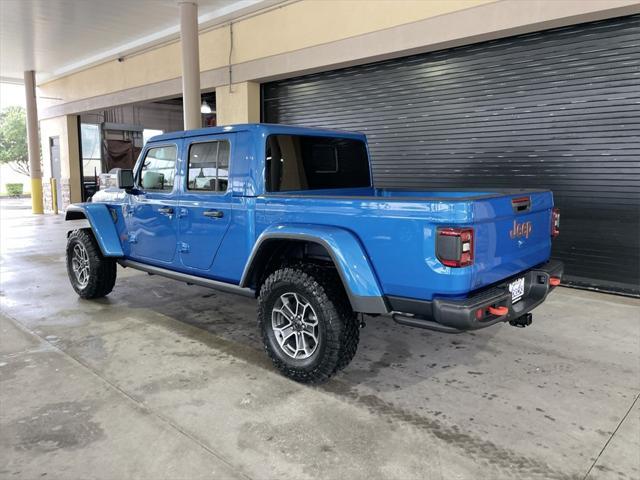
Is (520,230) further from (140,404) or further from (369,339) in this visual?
(140,404)

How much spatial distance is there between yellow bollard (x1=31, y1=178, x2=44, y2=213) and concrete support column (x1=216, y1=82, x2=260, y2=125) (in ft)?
31.3

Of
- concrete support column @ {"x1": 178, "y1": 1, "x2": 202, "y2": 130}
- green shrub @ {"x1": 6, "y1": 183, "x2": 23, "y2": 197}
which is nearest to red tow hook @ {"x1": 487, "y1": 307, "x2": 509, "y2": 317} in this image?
concrete support column @ {"x1": 178, "y1": 1, "x2": 202, "y2": 130}

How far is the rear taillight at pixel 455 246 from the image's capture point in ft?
8.10

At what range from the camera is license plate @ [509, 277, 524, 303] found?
9.64ft

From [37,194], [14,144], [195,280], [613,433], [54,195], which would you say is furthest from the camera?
[14,144]

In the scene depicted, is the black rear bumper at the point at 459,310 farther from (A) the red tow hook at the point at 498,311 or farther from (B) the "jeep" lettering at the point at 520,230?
(B) the "jeep" lettering at the point at 520,230

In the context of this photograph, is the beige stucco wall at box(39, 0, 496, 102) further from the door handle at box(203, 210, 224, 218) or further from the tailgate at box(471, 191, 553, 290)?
the door handle at box(203, 210, 224, 218)

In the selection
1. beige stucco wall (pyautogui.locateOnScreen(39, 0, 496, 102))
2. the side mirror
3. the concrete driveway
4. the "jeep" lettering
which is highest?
beige stucco wall (pyautogui.locateOnScreen(39, 0, 496, 102))

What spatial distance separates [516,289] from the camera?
2996mm

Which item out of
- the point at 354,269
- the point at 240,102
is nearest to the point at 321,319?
the point at 354,269

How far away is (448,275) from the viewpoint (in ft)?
8.30

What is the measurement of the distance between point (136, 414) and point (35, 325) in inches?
87.8

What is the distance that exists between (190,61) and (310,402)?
24.6 feet

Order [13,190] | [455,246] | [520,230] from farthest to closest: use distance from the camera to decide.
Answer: [13,190] < [520,230] < [455,246]
